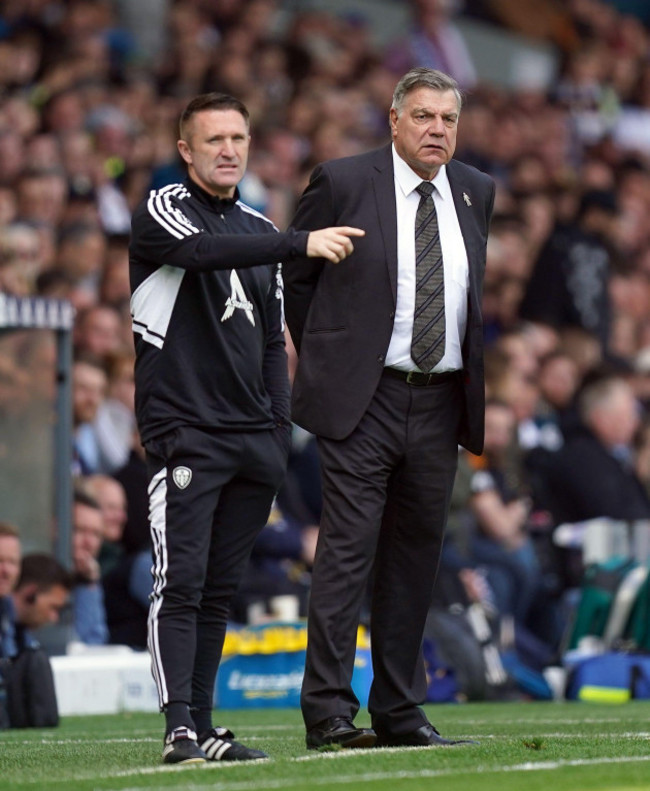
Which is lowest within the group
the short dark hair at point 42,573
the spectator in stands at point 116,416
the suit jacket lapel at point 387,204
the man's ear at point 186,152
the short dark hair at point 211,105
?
the short dark hair at point 42,573

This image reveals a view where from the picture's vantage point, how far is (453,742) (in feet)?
20.7

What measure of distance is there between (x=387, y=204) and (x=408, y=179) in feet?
0.39

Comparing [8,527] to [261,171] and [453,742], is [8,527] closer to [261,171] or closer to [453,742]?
[453,742]

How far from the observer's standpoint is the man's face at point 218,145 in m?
6.16

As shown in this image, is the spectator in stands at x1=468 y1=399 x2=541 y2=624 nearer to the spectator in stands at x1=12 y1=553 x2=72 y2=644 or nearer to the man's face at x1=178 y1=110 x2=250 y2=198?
the spectator in stands at x1=12 y1=553 x2=72 y2=644

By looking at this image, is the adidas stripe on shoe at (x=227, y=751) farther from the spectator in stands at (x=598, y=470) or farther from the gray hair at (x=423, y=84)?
the spectator in stands at (x=598, y=470)

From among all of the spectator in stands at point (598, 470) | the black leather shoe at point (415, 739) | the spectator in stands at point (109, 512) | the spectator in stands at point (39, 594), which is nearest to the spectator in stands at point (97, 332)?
the spectator in stands at point (109, 512)

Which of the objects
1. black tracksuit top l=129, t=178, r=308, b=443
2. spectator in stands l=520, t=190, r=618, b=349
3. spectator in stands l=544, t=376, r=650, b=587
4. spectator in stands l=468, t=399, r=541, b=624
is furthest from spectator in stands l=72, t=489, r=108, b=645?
spectator in stands l=520, t=190, r=618, b=349

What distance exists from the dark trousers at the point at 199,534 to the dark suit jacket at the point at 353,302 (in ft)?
0.75

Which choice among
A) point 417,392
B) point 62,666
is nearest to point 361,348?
point 417,392

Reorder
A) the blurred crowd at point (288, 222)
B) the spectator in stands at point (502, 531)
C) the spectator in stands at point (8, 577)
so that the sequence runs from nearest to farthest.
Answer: the spectator in stands at point (8, 577)
the blurred crowd at point (288, 222)
the spectator in stands at point (502, 531)

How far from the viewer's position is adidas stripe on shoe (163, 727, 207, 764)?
575 cm

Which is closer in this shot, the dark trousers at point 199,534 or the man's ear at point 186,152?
the dark trousers at point 199,534

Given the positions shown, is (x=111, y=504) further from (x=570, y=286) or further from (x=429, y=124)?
(x=570, y=286)
